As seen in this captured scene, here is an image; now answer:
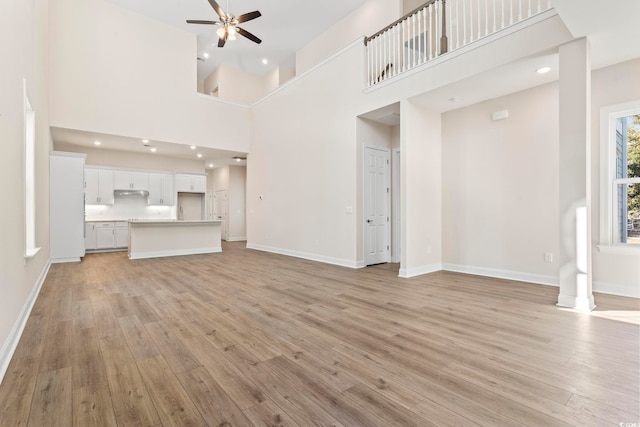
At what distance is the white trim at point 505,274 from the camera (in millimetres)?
4307

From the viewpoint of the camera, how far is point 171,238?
745 centimetres

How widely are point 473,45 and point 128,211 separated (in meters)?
9.86

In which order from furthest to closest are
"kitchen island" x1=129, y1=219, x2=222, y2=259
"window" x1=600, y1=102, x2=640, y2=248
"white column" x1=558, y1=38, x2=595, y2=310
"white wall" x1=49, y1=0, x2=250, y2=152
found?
"kitchen island" x1=129, y1=219, x2=222, y2=259, "white wall" x1=49, y1=0, x2=250, y2=152, "window" x1=600, y1=102, x2=640, y2=248, "white column" x1=558, y1=38, x2=595, y2=310

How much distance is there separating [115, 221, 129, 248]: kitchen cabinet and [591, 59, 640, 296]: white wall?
33.5ft

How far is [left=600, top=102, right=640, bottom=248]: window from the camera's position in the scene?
12.6 ft

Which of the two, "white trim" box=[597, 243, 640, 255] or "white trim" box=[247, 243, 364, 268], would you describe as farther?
"white trim" box=[247, 243, 364, 268]

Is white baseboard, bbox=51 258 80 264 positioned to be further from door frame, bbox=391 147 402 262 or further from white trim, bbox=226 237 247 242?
door frame, bbox=391 147 402 262

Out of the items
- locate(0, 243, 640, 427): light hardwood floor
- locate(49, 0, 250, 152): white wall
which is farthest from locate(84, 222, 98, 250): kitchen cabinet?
→ locate(0, 243, 640, 427): light hardwood floor

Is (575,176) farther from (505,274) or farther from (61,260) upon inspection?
(61,260)

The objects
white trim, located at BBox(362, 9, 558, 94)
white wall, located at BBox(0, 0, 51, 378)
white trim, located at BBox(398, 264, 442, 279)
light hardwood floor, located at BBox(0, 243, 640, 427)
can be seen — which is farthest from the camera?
white trim, located at BBox(398, 264, 442, 279)

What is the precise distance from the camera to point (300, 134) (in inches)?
281

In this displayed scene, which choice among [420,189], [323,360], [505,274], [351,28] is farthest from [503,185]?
[351,28]

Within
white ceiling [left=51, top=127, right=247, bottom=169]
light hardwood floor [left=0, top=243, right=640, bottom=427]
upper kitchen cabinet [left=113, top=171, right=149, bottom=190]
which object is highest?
white ceiling [left=51, top=127, right=247, bottom=169]

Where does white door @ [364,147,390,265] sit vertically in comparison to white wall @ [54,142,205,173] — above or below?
below
